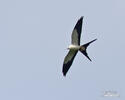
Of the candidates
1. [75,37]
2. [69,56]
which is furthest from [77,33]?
[69,56]

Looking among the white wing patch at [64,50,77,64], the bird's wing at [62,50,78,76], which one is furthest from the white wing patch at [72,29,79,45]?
the white wing patch at [64,50,77,64]

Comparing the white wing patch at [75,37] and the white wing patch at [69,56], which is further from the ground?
the white wing patch at [75,37]

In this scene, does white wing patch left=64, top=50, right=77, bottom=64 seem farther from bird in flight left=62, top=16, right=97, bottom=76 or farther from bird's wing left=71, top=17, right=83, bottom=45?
bird's wing left=71, top=17, right=83, bottom=45

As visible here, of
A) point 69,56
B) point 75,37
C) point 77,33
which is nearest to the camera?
point 77,33

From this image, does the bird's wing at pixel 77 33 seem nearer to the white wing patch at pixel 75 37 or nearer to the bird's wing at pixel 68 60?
the white wing patch at pixel 75 37

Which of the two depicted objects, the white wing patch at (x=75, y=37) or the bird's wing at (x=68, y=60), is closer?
the white wing patch at (x=75, y=37)

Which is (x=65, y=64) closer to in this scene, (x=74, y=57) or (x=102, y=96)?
(x=74, y=57)

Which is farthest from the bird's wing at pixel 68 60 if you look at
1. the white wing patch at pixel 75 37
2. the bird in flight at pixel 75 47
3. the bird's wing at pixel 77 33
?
the bird's wing at pixel 77 33

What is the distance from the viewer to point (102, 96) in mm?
186375

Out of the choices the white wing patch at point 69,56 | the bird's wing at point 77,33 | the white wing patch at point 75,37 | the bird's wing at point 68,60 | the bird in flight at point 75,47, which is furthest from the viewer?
the white wing patch at point 69,56

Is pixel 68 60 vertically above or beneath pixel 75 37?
beneath

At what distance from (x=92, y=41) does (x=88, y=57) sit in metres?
3.57

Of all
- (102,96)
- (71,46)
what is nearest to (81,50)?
(71,46)

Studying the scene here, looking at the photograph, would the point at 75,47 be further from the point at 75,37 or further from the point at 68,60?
the point at 68,60
